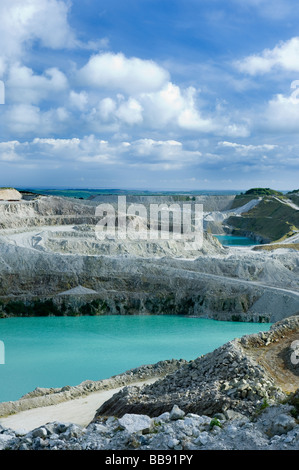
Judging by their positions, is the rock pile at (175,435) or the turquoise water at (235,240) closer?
the rock pile at (175,435)

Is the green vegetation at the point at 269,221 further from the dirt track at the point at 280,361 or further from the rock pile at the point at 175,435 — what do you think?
the rock pile at the point at 175,435

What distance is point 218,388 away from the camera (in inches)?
458

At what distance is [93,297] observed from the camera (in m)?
34.8

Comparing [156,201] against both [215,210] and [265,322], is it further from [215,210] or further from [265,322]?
[265,322]

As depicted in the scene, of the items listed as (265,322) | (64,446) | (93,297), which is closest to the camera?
(64,446)

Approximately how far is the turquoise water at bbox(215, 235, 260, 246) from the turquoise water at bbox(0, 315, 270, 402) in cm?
4614

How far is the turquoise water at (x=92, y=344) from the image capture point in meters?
21.4

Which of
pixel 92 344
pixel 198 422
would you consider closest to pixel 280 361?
pixel 198 422

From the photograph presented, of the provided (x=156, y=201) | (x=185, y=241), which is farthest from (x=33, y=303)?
(x=156, y=201)

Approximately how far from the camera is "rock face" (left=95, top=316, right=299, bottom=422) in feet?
35.2

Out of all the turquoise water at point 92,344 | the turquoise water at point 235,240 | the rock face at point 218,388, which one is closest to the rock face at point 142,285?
the turquoise water at point 92,344

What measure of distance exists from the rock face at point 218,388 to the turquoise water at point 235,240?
61.8m

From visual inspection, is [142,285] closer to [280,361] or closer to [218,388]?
[280,361]

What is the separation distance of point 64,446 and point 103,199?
10887 centimetres
